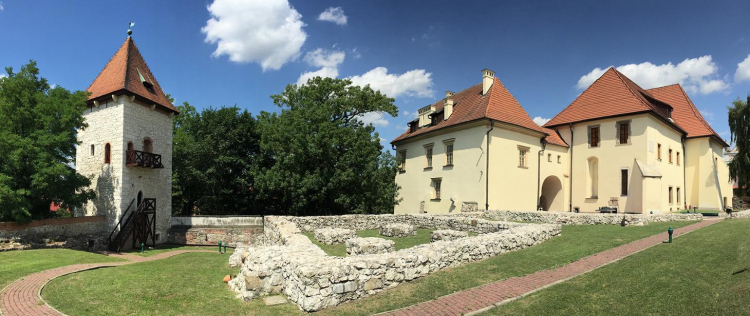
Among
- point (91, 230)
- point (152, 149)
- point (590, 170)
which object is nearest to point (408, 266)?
point (91, 230)

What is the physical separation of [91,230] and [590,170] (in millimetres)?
33752

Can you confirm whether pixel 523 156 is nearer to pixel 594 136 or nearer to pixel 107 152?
pixel 594 136

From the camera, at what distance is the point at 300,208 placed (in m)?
29.4

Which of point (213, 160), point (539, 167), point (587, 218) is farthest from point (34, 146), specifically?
point (539, 167)

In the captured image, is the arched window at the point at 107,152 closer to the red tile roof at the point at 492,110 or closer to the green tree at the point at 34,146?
the green tree at the point at 34,146

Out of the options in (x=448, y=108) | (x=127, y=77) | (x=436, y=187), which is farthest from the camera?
(x=448, y=108)

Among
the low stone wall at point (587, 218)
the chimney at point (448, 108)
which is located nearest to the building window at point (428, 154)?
the chimney at point (448, 108)

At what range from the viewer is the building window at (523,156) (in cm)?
2770

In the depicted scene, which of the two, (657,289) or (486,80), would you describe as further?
(486,80)

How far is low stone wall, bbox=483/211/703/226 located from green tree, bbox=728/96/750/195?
1980cm

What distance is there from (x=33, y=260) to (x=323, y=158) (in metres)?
17.6

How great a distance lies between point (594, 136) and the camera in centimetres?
3025

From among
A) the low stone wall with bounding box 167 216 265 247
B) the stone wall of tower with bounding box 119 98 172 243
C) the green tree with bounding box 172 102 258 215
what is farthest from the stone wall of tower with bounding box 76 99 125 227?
the green tree with bounding box 172 102 258 215

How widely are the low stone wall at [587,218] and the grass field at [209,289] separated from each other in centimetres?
764
